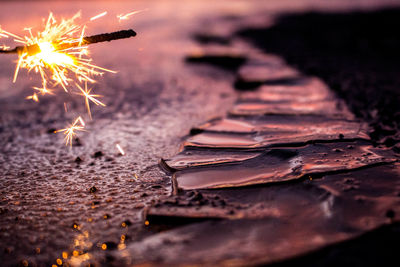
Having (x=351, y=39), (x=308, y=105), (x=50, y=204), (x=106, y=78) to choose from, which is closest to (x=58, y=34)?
(x=50, y=204)

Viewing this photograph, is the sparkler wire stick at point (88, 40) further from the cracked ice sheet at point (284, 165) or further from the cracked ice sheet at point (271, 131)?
the cracked ice sheet at point (271, 131)

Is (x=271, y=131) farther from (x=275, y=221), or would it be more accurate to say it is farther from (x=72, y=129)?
(x=72, y=129)

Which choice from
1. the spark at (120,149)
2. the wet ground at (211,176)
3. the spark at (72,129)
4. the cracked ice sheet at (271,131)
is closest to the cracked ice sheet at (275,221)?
the wet ground at (211,176)

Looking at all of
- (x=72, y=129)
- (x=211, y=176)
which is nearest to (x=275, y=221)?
(x=211, y=176)

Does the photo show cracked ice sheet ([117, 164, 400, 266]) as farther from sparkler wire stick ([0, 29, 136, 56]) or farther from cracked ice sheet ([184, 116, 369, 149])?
sparkler wire stick ([0, 29, 136, 56])

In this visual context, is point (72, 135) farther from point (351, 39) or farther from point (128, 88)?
point (351, 39)

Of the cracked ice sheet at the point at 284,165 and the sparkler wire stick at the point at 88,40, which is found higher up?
the sparkler wire stick at the point at 88,40
